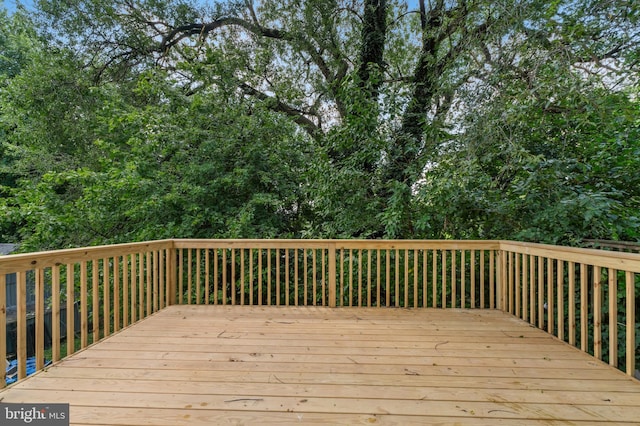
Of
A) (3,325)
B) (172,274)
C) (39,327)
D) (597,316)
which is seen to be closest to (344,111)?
(172,274)

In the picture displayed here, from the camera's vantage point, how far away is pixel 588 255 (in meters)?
2.23

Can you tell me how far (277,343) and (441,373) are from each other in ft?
4.01

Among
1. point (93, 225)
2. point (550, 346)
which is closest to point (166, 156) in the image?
point (93, 225)

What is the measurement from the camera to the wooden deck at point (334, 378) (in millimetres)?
1522

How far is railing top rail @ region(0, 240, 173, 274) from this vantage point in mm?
1843

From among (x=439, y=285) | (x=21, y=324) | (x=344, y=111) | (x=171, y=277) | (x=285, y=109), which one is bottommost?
(x=439, y=285)

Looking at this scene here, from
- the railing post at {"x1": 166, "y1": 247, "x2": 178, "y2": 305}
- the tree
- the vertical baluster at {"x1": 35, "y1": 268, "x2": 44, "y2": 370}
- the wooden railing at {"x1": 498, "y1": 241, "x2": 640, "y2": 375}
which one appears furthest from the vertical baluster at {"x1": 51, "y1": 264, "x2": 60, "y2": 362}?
the wooden railing at {"x1": 498, "y1": 241, "x2": 640, "y2": 375}

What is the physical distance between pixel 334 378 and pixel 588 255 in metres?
2.05

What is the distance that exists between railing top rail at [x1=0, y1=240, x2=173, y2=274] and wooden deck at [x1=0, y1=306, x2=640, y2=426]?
686 millimetres

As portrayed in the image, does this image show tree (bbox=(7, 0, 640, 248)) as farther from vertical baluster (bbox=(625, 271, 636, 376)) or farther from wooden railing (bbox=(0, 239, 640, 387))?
vertical baluster (bbox=(625, 271, 636, 376))

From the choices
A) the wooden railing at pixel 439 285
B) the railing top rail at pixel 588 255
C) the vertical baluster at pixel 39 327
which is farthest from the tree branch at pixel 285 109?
the vertical baluster at pixel 39 327

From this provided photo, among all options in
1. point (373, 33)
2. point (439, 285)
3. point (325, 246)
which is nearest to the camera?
point (325, 246)

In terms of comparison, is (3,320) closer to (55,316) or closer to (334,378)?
(55,316)

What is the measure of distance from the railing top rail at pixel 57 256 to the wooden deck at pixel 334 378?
0.69 meters
